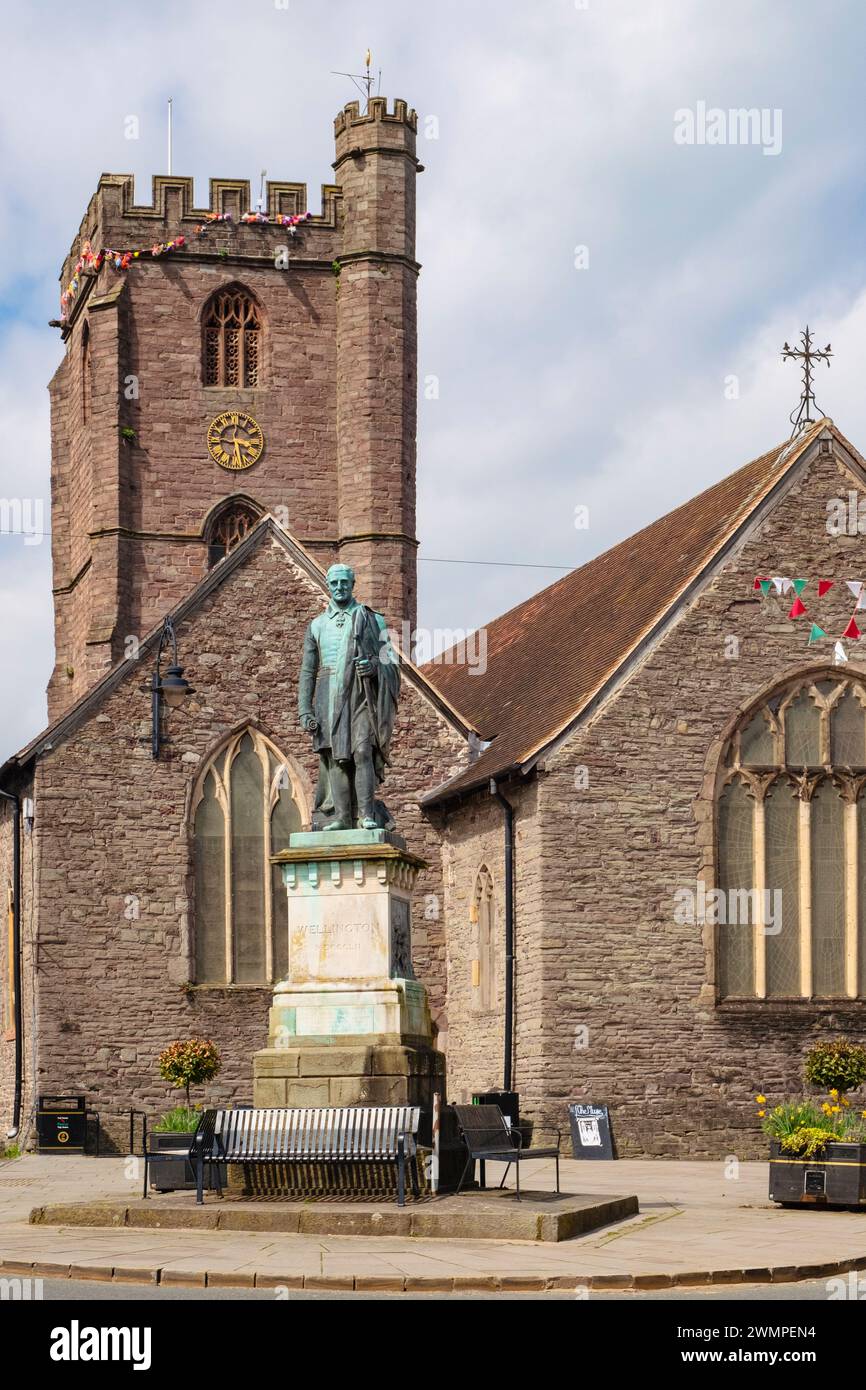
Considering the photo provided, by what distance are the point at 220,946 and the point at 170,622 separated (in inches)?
189

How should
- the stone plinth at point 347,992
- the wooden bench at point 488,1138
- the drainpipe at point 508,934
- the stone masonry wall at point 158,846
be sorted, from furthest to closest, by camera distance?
the stone masonry wall at point 158,846, the drainpipe at point 508,934, the stone plinth at point 347,992, the wooden bench at point 488,1138

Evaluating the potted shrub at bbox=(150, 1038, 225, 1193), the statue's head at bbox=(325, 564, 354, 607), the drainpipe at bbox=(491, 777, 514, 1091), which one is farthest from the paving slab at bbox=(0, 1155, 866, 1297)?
the drainpipe at bbox=(491, 777, 514, 1091)

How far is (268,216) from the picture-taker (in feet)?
147

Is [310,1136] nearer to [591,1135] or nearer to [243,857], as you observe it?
[591,1135]

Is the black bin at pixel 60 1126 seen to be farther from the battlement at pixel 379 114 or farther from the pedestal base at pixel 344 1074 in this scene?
the battlement at pixel 379 114

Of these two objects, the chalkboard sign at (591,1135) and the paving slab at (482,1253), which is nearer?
the paving slab at (482,1253)

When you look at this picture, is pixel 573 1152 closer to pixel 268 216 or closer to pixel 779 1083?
pixel 779 1083

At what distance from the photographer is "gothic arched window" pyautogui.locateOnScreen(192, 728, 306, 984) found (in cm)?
3212

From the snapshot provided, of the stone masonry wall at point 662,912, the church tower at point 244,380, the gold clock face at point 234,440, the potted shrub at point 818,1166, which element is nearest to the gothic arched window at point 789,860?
the stone masonry wall at point 662,912

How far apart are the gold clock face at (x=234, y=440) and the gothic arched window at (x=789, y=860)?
1667cm

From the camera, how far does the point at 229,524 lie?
145 feet

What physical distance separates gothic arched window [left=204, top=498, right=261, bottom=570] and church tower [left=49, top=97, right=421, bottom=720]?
4cm

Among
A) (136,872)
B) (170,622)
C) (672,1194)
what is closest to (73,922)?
(136,872)

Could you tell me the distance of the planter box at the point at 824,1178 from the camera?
1986cm
